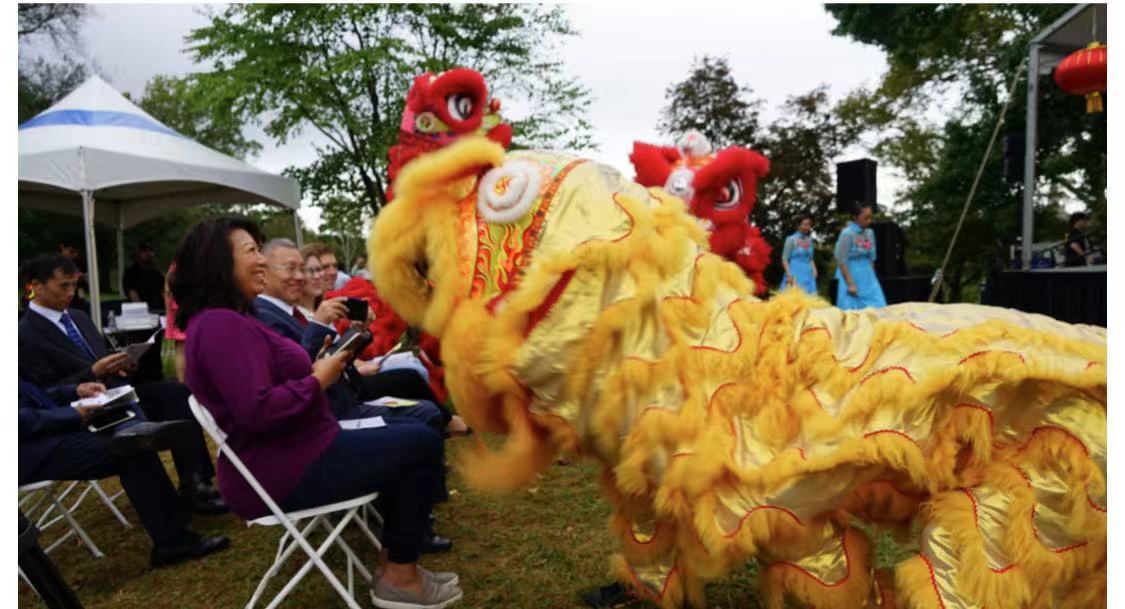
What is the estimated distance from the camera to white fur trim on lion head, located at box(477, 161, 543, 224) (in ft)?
6.42

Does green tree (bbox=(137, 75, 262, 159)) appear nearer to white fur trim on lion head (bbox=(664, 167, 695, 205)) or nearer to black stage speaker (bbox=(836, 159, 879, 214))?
black stage speaker (bbox=(836, 159, 879, 214))

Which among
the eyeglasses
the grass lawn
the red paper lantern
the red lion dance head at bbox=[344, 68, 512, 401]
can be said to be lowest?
the grass lawn

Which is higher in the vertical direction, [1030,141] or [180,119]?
[180,119]

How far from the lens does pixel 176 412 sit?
170 inches

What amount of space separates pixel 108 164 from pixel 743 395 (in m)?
7.63

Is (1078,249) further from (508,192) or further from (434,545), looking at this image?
(508,192)

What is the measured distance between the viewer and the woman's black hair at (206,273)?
2.43 m

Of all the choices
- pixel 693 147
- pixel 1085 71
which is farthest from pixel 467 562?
pixel 1085 71

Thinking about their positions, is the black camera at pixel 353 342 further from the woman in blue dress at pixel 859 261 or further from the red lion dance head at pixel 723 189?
the woman in blue dress at pixel 859 261

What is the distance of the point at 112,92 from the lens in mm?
8734

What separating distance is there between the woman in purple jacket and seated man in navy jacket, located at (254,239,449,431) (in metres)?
0.47

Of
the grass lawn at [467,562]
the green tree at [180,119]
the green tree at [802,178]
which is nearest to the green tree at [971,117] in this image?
the green tree at [802,178]

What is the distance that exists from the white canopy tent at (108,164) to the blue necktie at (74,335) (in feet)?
13.0

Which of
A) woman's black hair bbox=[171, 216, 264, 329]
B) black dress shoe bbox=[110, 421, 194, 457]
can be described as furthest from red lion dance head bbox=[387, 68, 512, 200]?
black dress shoe bbox=[110, 421, 194, 457]
